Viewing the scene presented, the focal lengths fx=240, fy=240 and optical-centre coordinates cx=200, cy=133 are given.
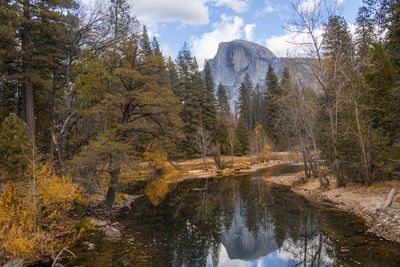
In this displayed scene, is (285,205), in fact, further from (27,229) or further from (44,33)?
(44,33)

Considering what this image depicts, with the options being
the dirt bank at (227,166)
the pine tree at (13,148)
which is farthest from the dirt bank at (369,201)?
the pine tree at (13,148)

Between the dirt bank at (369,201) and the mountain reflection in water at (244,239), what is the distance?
626 mm

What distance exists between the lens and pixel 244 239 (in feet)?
36.5

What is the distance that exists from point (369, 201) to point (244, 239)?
7652 millimetres

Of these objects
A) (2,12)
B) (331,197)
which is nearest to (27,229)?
(2,12)

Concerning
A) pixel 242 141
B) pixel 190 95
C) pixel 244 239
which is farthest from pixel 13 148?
pixel 242 141

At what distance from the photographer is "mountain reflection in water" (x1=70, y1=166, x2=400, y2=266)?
8484 mm

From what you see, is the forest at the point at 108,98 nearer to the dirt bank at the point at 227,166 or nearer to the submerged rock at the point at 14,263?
the submerged rock at the point at 14,263

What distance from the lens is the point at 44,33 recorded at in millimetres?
14914

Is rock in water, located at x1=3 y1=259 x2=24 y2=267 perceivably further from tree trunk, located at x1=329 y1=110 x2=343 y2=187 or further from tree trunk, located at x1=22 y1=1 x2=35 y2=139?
tree trunk, located at x1=329 y1=110 x2=343 y2=187

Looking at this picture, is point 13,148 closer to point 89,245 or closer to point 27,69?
point 27,69

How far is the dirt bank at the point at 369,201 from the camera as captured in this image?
33.1 feet

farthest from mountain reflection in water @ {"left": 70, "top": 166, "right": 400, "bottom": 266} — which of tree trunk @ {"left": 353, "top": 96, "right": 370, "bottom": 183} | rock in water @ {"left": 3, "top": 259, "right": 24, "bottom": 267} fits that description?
tree trunk @ {"left": 353, "top": 96, "right": 370, "bottom": 183}

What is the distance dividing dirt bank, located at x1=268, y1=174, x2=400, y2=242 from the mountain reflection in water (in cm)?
63
